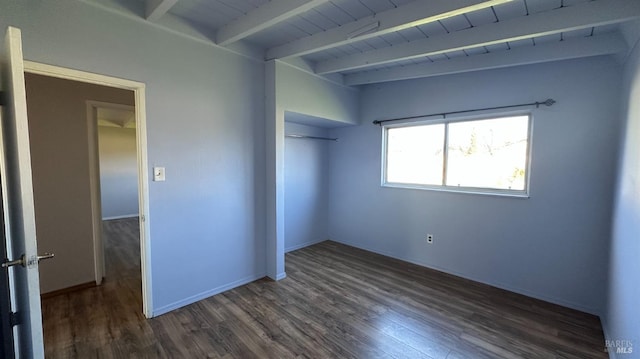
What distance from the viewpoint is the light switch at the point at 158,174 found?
94.3 inches

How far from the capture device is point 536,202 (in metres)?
2.87

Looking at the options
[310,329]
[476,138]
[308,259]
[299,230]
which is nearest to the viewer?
[310,329]

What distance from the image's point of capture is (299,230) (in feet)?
14.7

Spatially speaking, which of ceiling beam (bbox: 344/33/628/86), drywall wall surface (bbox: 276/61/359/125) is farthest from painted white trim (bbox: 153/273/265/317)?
ceiling beam (bbox: 344/33/628/86)

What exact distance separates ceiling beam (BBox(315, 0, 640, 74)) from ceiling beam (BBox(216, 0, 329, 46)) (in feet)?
3.93

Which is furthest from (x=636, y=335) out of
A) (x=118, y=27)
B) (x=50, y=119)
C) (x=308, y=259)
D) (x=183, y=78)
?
(x=50, y=119)

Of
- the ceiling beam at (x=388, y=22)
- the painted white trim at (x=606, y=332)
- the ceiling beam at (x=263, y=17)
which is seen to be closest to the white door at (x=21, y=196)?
the ceiling beam at (x=263, y=17)

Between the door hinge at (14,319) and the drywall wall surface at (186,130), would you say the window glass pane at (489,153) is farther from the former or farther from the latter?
the door hinge at (14,319)

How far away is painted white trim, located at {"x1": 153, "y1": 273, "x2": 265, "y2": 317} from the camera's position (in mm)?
2510

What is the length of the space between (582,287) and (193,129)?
4117 millimetres

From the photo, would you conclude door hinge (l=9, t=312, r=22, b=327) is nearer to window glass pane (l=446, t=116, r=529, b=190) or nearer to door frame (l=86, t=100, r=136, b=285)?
door frame (l=86, t=100, r=136, b=285)

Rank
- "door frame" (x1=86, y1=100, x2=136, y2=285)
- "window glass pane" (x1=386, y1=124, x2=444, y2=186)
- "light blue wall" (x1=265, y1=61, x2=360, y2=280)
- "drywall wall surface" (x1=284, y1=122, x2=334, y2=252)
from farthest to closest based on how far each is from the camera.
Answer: "drywall wall surface" (x1=284, y1=122, x2=334, y2=252) → "window glass pane" (x1=386, y1=124, x2=444, y2=186) → "light blue wall" (x1=265, y1=61, x2=360, y2=280) → "door frame" (x1=86, y1=100, x2=136, y2=285)

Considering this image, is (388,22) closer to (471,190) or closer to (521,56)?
(521,56)

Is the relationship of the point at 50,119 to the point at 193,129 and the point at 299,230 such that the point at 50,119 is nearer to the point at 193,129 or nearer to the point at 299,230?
the point at 193,129
